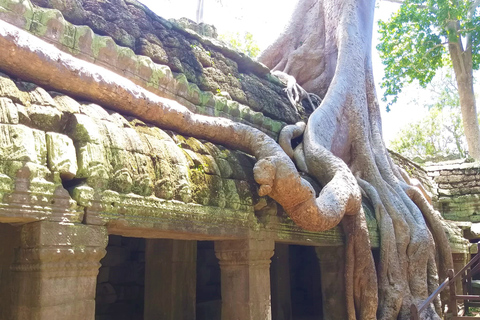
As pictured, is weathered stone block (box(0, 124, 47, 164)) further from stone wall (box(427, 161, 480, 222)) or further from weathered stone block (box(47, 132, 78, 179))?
stone wall (box(427, 161, 480, 222))

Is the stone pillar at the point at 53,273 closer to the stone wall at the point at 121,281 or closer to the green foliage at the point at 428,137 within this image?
the stone wall at the point at 121,281

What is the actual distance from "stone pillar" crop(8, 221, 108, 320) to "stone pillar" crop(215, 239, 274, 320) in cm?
139

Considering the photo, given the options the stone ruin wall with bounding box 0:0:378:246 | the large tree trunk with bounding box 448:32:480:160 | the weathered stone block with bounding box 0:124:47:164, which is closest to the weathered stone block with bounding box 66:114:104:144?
the stone ruin wall with bounding box 0:0:378:246

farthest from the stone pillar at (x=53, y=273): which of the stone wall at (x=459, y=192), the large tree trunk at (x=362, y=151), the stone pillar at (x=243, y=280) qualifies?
the stone wall at (x=459, y=192)

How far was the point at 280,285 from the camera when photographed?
19.9ft

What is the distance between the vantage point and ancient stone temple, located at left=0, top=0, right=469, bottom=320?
7.41ft

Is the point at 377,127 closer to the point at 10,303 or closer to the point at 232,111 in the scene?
the point at 232,111

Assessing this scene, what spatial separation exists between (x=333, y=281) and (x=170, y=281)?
69.3 inches

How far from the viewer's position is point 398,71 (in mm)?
11531

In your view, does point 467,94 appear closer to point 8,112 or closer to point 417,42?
point 417,42

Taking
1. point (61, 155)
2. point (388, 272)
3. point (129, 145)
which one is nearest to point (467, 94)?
point (388, 272)

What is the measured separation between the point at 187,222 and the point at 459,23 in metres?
11.9

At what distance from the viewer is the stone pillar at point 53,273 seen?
220 cm

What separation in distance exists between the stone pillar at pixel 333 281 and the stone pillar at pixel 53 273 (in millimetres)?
3014
